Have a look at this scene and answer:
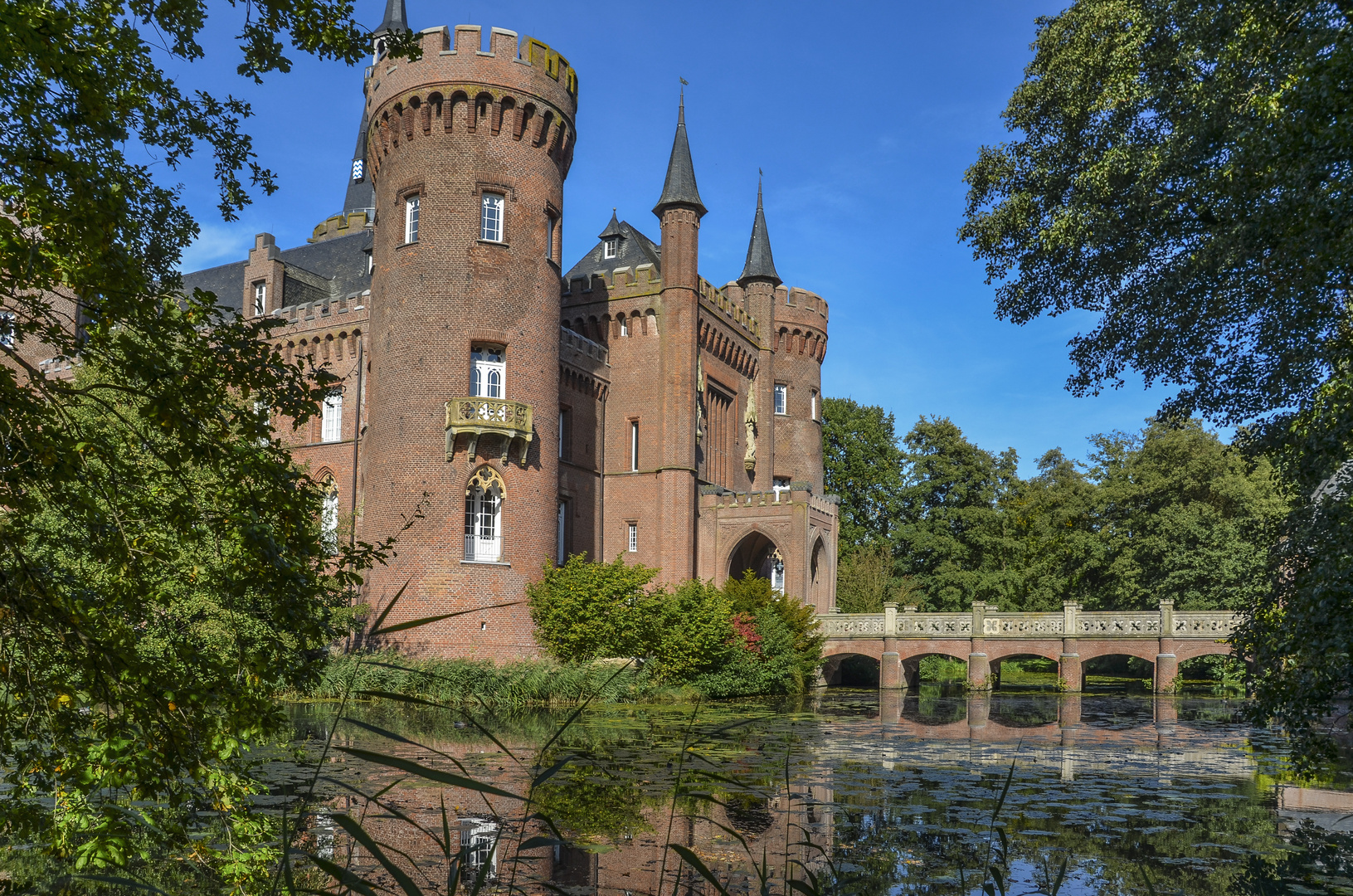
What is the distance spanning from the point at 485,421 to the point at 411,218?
565 centimetres

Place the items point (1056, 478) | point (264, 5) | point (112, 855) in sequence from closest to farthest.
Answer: point (112, 855)
point (264, 5)
point (1056, 478)

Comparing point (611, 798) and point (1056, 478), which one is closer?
point (611, 798)

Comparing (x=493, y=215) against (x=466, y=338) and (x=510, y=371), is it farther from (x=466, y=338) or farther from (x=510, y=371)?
(x=510, y=371)

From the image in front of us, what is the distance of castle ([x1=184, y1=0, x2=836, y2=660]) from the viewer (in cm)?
2552

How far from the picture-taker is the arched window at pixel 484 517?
2575 cm

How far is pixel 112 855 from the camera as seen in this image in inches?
168

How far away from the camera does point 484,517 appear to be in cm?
2611

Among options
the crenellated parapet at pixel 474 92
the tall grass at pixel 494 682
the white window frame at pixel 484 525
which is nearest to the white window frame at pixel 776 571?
the white window frame at pixel 484 525

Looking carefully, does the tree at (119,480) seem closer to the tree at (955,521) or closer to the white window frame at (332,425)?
the white window frame at (332,425)

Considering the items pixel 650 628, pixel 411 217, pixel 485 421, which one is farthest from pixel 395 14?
pixel 650 628

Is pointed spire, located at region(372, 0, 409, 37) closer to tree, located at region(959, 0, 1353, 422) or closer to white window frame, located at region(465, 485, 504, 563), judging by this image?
white window frame, located at region(465, 485, 504, 563)

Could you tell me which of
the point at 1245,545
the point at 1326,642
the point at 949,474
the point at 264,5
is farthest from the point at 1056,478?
the point at 264,5

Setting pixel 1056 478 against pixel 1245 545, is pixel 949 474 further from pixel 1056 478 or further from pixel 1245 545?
pixel 1245 545

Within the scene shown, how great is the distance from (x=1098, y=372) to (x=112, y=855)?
1417 centimetres
